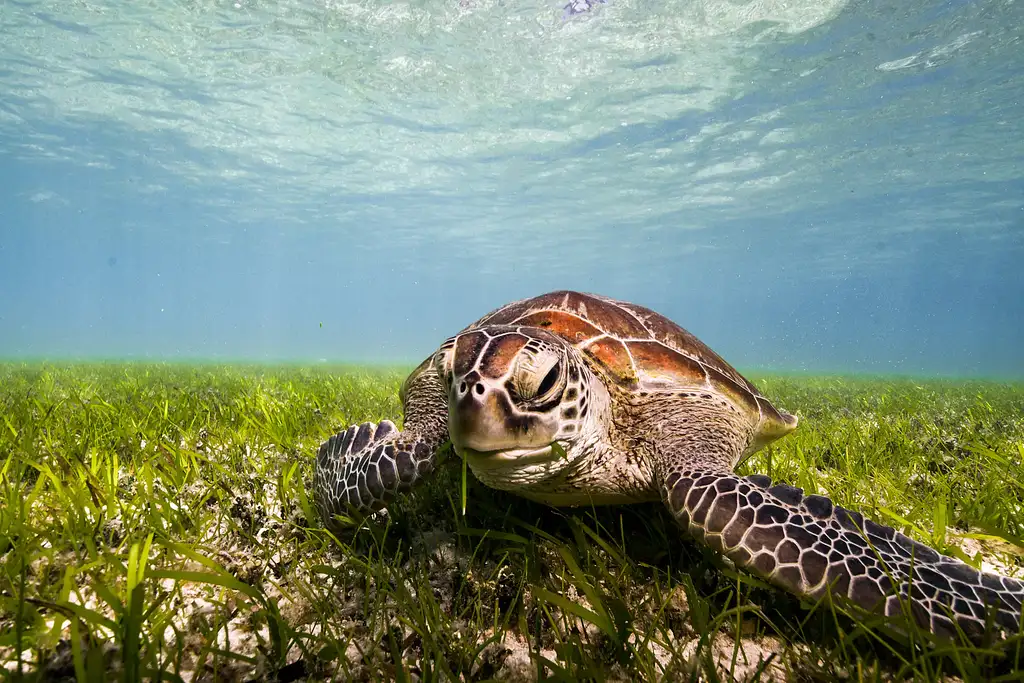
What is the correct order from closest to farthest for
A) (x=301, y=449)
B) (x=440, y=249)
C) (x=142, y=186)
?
1. (x=301, y=449)
2. (x=142, y=186)
3. (x=440, y=249)

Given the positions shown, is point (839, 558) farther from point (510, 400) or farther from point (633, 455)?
point (510, 400)

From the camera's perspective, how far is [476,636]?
133 centimetres

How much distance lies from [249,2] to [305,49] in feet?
8.19

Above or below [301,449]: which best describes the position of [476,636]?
below

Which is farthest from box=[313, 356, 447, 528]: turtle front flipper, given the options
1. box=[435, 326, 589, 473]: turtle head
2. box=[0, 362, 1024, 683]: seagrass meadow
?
box=[435, 326, 589, 473]: turtle head

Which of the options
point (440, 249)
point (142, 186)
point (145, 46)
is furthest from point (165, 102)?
point (440, 249)

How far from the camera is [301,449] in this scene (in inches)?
106

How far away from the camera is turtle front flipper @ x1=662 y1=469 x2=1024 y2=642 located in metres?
1.22

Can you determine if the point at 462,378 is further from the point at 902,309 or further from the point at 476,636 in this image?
the point at 902,309

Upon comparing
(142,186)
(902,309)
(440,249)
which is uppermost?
(142,186)

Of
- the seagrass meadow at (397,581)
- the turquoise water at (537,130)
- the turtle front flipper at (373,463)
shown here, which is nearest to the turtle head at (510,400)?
the seagrass meadow at (397,581)

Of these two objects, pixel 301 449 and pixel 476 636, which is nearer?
pixel 476 636

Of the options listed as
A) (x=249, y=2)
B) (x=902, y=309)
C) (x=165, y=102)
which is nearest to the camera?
(x=249, y=2)

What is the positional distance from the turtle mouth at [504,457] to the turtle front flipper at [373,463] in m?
0.43
